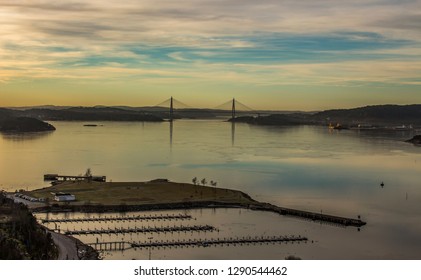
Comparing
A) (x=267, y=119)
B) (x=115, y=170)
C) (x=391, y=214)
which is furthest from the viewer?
(x=267, y=119)

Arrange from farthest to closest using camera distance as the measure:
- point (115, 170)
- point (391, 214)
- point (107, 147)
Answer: point (107, 147) → point (115, 170) → point (391, 214)

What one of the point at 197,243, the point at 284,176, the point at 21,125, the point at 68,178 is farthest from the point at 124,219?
the point at 21,125

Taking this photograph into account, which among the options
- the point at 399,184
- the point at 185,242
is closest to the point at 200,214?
the point at 185,242

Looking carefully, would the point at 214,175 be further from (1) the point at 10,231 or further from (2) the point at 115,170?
(1) the point at 10,231

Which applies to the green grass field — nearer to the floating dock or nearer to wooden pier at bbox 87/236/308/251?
the floating dock

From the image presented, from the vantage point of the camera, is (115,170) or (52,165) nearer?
(115,170)

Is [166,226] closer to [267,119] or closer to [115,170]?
[115,170]

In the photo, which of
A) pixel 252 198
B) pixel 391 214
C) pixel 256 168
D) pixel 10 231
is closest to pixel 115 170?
pixel 256 168
